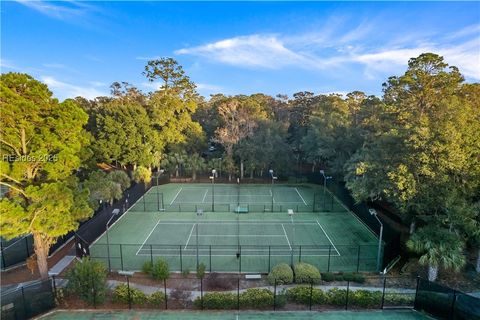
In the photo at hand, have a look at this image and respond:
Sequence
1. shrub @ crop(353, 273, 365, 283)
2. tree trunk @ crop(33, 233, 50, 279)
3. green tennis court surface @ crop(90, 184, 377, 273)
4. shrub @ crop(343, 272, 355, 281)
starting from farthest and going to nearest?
green tennis court surface @ crop(90, 184, 377, 273), shrub @ crop(343, 272, 355, 281), shrub @ crop(353, 273, 365, 283), tree trunk @ crop(33, 233, 50, 279)

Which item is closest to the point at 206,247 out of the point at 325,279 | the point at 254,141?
the point at 325,279

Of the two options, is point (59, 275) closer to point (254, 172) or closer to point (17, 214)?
point (17, 214)

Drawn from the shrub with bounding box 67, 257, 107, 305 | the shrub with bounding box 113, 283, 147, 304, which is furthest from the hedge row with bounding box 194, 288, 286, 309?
the shrub with bounding box 67, 257, 107, 305

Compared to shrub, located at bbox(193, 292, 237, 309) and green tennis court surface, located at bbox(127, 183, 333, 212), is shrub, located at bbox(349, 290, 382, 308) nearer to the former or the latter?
shrub, located at bbox(193, 292, 237, 309)

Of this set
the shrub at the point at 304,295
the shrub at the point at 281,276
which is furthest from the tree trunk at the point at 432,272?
the shrub at the point at 281,276

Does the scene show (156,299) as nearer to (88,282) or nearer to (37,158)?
(88,282)

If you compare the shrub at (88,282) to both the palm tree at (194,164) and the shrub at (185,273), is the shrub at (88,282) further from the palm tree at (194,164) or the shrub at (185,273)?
the palm tree at (194,164)

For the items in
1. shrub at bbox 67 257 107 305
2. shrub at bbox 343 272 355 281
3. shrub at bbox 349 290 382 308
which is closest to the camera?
shrub at bbox 67 257 107 305
